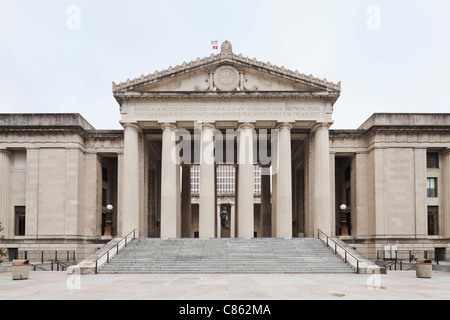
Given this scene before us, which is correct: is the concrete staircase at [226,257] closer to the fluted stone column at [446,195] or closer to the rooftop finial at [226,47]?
the fluted stone column at [446,195]

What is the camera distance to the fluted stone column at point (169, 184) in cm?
3828

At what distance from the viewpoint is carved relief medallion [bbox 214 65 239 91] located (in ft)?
129

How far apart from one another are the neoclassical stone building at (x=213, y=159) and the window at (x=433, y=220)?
91mm

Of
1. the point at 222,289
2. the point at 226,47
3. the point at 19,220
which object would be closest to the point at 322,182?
the point at 226,47

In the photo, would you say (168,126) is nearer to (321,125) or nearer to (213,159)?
(213,159)

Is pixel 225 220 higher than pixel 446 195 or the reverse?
the reverse

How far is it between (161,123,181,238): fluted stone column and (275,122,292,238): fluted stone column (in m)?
8.56

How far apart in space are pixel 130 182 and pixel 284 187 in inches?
502

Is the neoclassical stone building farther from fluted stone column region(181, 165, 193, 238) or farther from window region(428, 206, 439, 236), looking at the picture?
fluted stone column region(181, 165, 193, 238)

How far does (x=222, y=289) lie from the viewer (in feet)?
61.5

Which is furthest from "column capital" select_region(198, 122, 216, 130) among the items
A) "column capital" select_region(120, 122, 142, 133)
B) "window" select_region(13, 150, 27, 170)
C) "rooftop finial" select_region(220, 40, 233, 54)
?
"window" select_region(13, 150, 27, 170)

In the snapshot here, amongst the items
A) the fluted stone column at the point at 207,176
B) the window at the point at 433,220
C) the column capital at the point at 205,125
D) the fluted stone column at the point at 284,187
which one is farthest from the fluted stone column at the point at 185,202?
the window at the point at 433,220

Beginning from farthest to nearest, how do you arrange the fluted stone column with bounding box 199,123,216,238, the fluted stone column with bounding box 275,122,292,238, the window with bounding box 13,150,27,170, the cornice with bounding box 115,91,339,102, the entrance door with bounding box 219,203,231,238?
the entrance door with bounding box 219,203,231,238
the window with bounding box 13,150,27,170
the cornice with bounding box 115,91,339,102
the fluted stone column with bounding box 275,122,292,238
the fluted stone column with bounding box 199,123,216,238

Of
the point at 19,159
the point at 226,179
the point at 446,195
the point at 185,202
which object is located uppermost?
the point at 19,159
